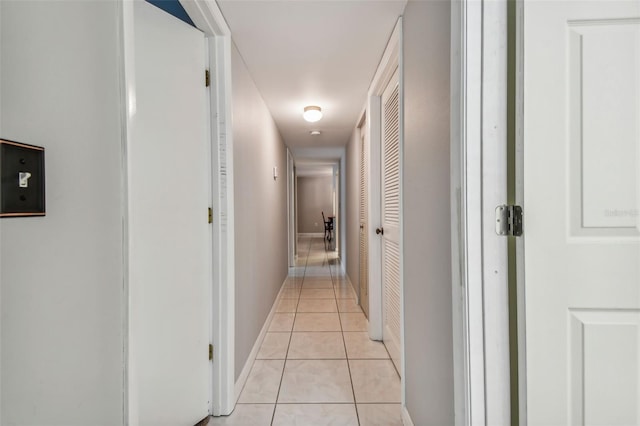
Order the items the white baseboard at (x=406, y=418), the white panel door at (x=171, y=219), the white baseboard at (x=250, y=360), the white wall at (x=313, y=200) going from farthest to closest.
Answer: the white wall at (x=313, y=200) → the white baseboard at (x=250, y=360) → the white baseboard at (x=406, y=418) → the white panel door at (x=171, y=219)

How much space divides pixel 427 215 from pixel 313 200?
1073 centimetres

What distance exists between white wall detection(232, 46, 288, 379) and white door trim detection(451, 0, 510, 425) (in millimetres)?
1359

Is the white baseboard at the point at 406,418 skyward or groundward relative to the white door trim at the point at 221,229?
groundward

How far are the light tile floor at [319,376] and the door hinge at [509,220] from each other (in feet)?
4.09

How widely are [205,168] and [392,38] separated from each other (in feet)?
4.25

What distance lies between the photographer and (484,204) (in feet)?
3.05

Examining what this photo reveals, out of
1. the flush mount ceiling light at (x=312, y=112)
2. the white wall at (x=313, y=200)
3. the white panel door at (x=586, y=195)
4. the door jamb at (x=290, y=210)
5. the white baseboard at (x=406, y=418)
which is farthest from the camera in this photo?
the white wall at (x=313, y=200)

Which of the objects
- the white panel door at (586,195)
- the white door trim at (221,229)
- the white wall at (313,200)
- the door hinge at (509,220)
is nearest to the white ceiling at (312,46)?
the white door trim at (221,229)

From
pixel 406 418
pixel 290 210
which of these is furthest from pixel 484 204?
pixel 290 210

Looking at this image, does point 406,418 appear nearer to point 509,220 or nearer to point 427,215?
point 427,215

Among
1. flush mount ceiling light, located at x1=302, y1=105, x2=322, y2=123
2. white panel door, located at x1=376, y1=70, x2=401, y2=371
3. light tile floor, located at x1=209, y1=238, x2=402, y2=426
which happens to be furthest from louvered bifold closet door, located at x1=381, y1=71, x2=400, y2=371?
flush mount ceiling light, located at x1=302, y1=105, x2=322, y2=123

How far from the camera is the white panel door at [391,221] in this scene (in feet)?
7.06

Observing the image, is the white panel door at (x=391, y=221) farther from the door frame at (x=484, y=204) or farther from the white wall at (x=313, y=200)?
the white wall at (x=313, y=200)

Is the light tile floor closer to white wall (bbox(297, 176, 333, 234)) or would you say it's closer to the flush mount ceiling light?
the flush mount ceiling light
